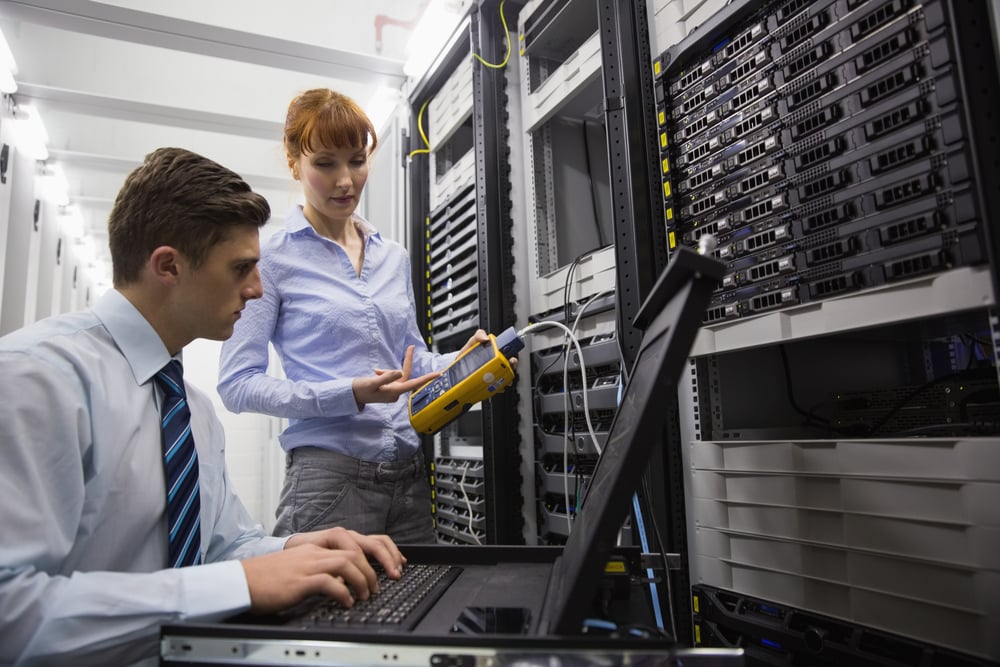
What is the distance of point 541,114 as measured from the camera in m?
1.88

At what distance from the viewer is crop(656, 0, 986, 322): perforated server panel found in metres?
0.83

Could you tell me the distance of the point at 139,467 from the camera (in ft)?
2.53

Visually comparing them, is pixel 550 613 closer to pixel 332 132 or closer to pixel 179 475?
pixel 179 475

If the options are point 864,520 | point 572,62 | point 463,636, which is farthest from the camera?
point 572,62

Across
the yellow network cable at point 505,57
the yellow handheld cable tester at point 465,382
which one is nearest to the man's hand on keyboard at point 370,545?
the yellow handheld cable tester at point 465,382

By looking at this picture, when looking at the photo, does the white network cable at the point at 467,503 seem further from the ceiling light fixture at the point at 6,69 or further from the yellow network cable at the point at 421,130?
the ceiling light fixture at the point at 6,69

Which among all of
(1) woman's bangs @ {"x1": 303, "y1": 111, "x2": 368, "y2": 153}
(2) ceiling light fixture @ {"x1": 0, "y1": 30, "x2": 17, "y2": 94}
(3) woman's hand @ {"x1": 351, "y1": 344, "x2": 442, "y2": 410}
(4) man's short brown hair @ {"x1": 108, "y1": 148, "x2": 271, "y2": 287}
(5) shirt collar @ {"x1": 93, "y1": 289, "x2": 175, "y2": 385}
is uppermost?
(2) ceiling light fixture @ {"x1": 0, "y1": 30, "x2": 17, "y2": 94}

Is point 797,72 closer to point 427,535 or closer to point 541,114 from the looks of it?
point 541,114

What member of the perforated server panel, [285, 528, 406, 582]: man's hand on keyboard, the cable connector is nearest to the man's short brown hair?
[285, 528, 406, 582]: man's hand on keyboard

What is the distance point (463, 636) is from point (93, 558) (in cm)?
49

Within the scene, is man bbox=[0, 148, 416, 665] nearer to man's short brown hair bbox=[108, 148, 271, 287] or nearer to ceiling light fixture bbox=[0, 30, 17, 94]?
man's short brown hair bbox=[108, 148, 271, 287]

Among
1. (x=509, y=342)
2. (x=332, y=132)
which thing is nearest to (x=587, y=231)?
(x=509, y=342)

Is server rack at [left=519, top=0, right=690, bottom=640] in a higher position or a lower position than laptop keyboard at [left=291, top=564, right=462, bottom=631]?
higher

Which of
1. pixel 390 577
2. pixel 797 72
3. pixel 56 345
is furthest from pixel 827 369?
pixel 56 345
